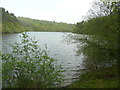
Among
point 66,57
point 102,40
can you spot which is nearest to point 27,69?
point 102,40

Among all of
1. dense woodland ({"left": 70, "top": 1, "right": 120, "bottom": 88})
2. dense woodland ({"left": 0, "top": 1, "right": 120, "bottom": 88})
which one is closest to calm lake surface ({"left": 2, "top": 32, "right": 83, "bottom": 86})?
dense woodland ({"left": 0, "top": 1, "right": 120, "bottom": 88})

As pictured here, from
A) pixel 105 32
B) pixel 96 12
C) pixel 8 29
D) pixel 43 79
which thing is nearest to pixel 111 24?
pixel 105 32

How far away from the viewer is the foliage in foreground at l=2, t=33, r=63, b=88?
1016 centimetres

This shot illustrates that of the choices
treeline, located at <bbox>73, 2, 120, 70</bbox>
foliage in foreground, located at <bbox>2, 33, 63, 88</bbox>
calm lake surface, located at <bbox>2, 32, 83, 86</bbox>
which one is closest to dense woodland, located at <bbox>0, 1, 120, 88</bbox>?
treeline, located at <bbox>73, 2, 120, 70</bbox>

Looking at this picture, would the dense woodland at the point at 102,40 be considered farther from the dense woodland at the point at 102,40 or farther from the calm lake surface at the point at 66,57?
the calm lake surface at the point at 66,57

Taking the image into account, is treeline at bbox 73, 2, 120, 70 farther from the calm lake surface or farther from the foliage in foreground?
the foliage in foreground

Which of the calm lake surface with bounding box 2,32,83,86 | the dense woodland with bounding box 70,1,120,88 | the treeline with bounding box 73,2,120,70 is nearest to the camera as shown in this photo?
the dense woodland with bounding box 70,1,120,88

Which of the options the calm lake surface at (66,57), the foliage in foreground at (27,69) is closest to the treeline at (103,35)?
the calm lake surface at (66,57)

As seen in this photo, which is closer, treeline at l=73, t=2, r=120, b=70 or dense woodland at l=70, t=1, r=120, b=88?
dense woodland at l=70, t=1, r=120, b=88

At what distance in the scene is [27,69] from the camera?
10375 millimetres

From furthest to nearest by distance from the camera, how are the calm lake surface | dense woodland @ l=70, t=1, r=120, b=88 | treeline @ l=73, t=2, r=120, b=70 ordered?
the calm lake surface
treeline @ l=73, t=2, r=120, b=70
dense woodland @ l=70, t=1, r=120, b=88

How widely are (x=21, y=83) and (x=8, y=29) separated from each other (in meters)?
115

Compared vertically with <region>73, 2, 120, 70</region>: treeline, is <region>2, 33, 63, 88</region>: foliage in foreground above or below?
below

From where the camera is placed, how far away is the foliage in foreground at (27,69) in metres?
10.2
